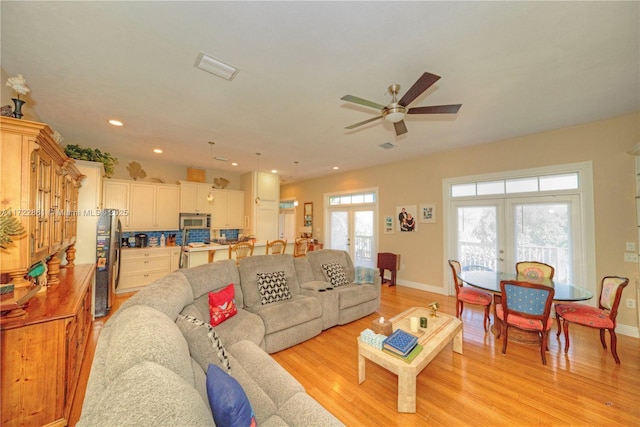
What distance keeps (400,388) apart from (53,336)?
2.58 m

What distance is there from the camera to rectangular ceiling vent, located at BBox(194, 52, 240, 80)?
82.5 inches

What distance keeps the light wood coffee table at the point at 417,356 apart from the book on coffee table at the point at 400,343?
0.06 m

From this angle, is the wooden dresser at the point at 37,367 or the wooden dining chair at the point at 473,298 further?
the wooden dining chair at the point at 473,298

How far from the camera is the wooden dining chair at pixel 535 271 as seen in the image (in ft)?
10.8

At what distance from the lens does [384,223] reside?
5.90m

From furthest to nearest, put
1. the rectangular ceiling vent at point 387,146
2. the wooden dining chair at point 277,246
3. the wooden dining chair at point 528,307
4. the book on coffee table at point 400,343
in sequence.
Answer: the wooden dining chair at point 277,246, the rectangular ceiling vent at point 387,146, the wooden dining chair at point 528,307, the book on coffee table at point 400,343

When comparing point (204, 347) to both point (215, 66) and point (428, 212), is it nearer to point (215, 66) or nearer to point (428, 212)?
point (215, 66)

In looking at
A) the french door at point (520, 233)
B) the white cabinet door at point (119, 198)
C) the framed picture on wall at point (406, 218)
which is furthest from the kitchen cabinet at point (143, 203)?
the french door at point (520, 233)

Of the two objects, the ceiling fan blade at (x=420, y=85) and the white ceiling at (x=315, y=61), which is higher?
the white ceiling at (x=315, y=61)

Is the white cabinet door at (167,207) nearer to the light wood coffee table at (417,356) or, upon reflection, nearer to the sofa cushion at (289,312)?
the sofa cushion at (289,312)

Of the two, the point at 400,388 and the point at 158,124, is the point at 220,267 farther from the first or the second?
the point at 158,124

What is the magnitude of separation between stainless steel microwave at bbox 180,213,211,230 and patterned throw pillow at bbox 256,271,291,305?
12.9ft

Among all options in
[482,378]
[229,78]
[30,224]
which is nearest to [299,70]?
[229,78]

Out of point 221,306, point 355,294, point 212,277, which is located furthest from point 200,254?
point 355,294
